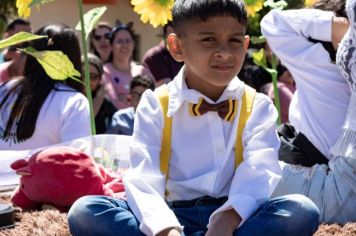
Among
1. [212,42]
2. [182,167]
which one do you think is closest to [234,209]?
[182,167]

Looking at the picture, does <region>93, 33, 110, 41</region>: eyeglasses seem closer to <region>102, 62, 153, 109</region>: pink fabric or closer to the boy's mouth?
<region>102, 62, 153, 109</region>: pink fabric

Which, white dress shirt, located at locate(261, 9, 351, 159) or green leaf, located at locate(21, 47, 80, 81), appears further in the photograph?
green leaf, located at locate(21, 47, 80, 81)

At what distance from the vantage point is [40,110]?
322 centimetres

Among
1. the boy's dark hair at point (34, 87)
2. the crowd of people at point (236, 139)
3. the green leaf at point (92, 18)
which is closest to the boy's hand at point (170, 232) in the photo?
the crowd of people at point (236, 139)

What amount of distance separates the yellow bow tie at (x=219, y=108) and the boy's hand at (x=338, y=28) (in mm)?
596

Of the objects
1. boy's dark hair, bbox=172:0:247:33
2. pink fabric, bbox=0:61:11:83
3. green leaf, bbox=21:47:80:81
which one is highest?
boy's dark hair, bbox=172:0:247:33

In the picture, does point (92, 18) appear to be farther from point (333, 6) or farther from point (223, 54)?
point (223, 54)

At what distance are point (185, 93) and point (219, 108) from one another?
0.33ft

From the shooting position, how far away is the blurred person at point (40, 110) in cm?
322

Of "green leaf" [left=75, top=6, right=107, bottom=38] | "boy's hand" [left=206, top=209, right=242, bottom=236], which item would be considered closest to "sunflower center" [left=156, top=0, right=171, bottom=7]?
"green leaf" [left=75, top=6, right=107, bottom=38]

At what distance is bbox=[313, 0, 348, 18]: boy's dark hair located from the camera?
254cm

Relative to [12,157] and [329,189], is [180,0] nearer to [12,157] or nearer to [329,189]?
[329,189]

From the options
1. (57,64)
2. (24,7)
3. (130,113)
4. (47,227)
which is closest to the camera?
(47,227)

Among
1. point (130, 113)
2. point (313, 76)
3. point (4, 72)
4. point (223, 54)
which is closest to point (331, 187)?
point (313, 76)
